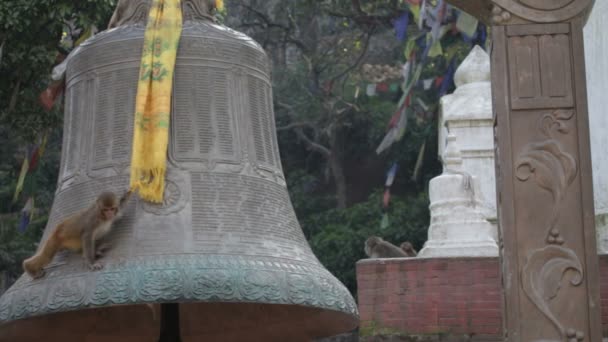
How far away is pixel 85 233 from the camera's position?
5605 millimetres

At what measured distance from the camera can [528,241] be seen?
15.4 feet

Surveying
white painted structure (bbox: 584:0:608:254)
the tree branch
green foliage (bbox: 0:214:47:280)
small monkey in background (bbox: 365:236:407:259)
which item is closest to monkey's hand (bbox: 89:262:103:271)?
white painted structure (bbox: 584:0:608:254)

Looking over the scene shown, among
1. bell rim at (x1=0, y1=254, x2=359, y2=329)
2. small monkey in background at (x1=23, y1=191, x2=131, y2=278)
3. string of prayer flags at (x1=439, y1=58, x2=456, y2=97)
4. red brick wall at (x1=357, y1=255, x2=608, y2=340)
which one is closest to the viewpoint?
bell rim at (x1=0, y1=254, x2=359, y2=329)

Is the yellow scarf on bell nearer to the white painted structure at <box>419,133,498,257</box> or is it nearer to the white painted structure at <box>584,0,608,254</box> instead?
the white painted structure at <box>419,133,498,257</box>

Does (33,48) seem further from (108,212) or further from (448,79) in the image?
(448,79)

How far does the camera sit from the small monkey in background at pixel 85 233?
557cm

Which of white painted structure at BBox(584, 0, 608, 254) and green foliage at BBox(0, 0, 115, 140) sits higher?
green foliage at BBox(0, 0, 115, 140)

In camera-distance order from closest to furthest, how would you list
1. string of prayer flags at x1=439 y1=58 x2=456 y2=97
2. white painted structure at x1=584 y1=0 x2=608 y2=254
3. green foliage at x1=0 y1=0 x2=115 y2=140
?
white painted structure at x1=584 y1=0 x2=608 y2=254 → green foliage at x1=0 y1=0 x2=115 y2=140 → string of prayer flags at x1=439 y1=58 x2=456 y2=97

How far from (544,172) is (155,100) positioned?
1.96m

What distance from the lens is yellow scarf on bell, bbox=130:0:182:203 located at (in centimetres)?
568

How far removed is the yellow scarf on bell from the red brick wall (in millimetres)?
3681

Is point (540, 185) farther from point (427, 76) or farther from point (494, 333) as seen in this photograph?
point (427, 76)

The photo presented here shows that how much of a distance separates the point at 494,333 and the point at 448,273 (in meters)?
0.55

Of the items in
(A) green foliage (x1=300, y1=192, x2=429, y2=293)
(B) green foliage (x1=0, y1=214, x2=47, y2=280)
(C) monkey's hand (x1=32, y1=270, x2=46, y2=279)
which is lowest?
(C) monkey's hand (x1=32, y1=270, x2=46, y2=279)
